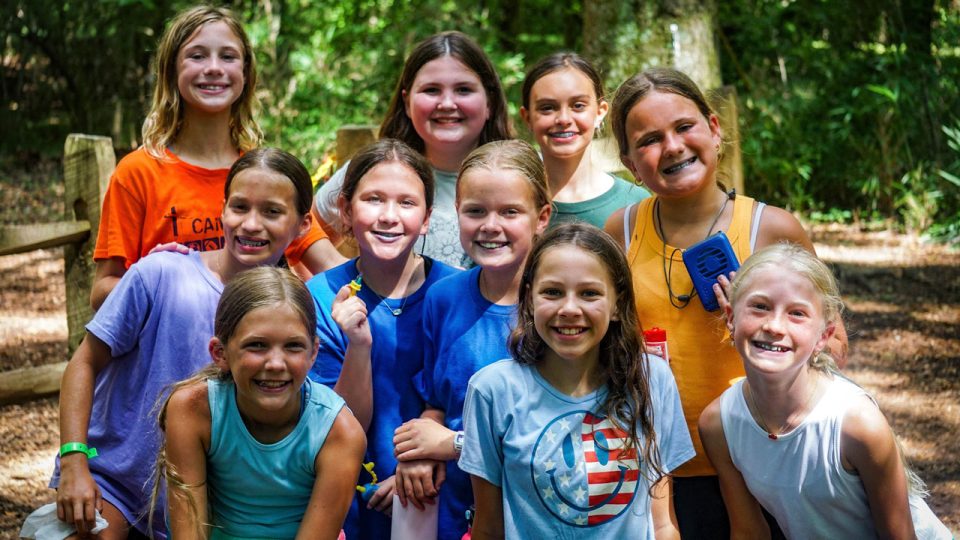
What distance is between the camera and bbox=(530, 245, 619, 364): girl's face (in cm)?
255

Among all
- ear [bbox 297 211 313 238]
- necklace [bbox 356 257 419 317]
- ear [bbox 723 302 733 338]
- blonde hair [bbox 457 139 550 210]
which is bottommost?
necklace [bbox 356 257 419 317]

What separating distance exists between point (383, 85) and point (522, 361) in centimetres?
597

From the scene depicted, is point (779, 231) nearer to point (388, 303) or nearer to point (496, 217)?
point (496, 217)

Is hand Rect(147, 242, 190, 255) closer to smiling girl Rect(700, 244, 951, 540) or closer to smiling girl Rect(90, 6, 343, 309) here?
smiling girl Rect(90, 6, 343, 309)

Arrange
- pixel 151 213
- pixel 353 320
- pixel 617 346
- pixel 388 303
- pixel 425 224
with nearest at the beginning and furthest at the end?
pixel 617 346
pixel 353 320
pixel 388 303
pixel 425 224
pixel 151 213

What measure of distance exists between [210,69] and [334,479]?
1.46 meters

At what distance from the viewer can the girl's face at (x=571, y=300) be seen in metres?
2.55

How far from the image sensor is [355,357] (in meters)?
2.81

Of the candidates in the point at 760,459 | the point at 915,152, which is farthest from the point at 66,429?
the point at 915,152

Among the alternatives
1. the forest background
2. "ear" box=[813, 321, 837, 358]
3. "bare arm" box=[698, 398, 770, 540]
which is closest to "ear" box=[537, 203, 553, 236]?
"bare arm" box=[698, 398, 770, 540]

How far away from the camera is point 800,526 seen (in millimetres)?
2607

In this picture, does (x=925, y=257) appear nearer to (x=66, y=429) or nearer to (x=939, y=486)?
(x=939, y=486)

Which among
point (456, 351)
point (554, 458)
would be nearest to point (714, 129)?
point (456, 351)

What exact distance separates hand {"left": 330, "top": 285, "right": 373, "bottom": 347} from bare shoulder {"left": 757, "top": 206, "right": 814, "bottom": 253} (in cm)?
105
